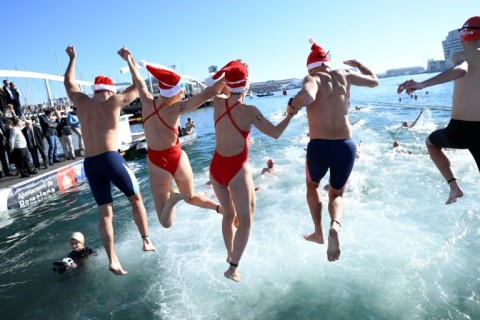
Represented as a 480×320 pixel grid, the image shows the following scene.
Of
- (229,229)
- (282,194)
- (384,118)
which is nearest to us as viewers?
(229,229)

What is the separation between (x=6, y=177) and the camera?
14172 mm

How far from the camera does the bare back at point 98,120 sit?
4.51m

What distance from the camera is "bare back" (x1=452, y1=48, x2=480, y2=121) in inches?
156

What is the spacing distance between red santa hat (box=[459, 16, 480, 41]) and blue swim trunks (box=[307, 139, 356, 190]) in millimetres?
1820

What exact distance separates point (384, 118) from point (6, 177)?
2897 centimetres

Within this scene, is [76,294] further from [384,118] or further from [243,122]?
[384,118]

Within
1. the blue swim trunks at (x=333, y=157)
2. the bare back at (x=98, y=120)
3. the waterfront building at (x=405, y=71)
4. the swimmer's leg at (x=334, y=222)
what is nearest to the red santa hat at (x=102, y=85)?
the bare back at (x=98, y=120)

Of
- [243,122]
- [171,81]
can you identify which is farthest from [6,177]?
[243,122]

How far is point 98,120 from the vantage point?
4.50 metres

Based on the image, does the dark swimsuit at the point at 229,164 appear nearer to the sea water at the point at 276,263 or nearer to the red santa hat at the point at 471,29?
the red santa hat at the point at 471,29

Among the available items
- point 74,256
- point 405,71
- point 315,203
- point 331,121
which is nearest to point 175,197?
point 315,203

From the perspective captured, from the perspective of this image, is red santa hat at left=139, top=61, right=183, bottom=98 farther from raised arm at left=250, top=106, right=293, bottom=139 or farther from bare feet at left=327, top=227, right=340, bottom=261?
bare feet at left=327, top=227, right=340, bottom=261

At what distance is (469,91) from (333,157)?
1.79m

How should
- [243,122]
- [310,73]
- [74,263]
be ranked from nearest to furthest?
[243,122] < [310,73] < [74,263]
